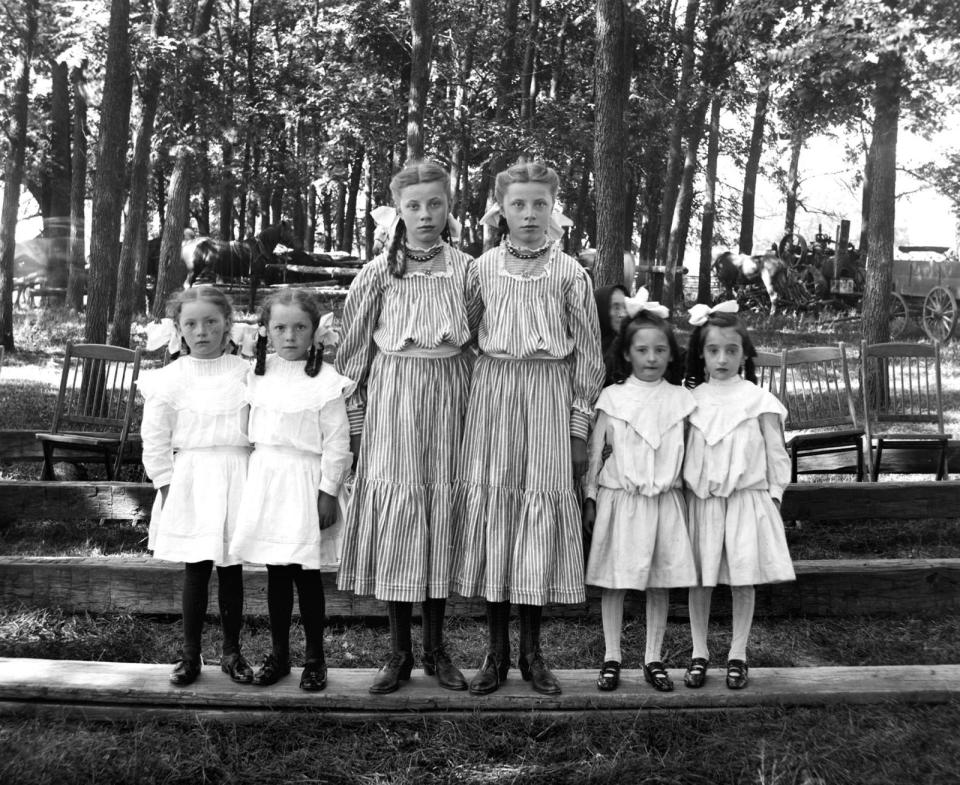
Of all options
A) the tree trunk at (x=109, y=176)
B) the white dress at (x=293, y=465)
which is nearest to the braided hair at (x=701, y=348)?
the white dress at (x=293, y=465)

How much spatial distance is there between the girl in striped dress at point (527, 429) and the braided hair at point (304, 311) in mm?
608

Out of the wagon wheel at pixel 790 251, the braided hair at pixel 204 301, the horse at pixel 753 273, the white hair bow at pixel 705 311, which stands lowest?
the braided hair at pixel 204 301

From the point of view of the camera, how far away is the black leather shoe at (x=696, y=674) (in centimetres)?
371

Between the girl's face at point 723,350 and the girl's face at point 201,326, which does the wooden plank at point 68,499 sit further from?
the girl's face at point 723,350

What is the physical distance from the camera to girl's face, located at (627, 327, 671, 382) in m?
3.79

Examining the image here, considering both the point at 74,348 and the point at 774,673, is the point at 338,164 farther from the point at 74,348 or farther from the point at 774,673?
the point at 774,673

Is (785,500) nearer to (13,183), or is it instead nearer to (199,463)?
(199,463)

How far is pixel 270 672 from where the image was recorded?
369cm

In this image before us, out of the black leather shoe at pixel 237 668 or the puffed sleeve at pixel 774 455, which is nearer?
the black leather shoe at pixel 237 668

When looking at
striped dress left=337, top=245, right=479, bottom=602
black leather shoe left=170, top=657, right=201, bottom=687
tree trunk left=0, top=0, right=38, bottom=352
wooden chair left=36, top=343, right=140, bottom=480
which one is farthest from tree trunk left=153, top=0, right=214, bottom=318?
black leather shoe left=170, top=657, right=201, bottom=687

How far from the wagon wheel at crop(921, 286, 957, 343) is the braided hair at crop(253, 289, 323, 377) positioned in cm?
1530

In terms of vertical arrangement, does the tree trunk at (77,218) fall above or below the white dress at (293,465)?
above

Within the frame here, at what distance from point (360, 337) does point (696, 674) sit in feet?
5.85

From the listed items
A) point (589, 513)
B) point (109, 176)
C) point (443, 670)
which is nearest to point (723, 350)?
point (589, 513)
